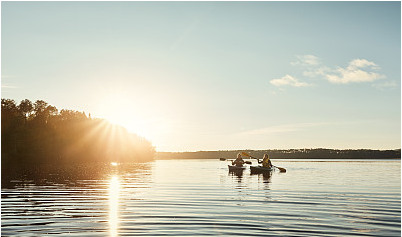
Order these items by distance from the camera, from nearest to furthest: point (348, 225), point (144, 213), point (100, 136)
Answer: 1. point (348, 225)
2. point (144, 213)
3. point (100, 136)

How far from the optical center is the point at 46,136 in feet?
472

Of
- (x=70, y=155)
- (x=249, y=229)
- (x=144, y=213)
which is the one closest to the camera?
(x=249, y=229)

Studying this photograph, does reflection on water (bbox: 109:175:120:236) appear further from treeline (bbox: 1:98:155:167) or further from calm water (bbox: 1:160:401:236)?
treeline (bbox: 1:98:155:167)

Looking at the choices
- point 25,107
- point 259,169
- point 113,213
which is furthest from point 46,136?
point 113,213

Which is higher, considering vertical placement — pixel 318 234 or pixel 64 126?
pixel 64 126

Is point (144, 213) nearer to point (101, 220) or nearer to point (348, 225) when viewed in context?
point (101, 220)

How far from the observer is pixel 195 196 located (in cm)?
3434

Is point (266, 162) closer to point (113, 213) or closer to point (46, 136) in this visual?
point (113, 213)

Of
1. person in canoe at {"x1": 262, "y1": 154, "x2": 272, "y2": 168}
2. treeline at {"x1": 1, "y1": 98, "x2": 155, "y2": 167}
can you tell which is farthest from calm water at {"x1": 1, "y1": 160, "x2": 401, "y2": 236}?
treeline at {"x1": 1, "y1": 98, "x2": 155, "y2": 167}

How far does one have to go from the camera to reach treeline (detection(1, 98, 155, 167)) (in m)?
126

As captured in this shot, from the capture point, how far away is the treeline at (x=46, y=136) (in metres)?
126

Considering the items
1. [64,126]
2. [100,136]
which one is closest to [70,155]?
[64,126]

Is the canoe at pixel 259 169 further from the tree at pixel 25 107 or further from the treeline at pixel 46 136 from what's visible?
the tree at pixel 25 107

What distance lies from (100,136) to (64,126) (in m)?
29.4
